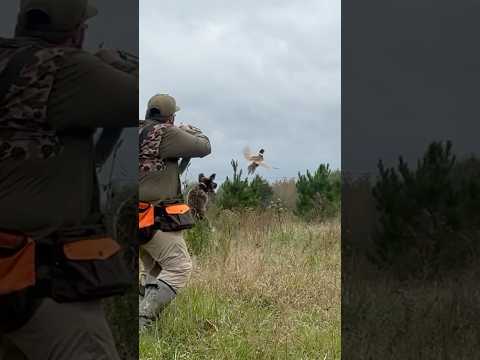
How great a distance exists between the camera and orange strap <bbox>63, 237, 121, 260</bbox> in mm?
2039

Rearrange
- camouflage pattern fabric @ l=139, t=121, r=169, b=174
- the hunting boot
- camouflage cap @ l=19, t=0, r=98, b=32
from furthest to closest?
the hunting boot
camouflage pattern fabric @ l=139, t=121, r=169, b=174
camouflage cap @ l=19, t=0, r=98, b=32

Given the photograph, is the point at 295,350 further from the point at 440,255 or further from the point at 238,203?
the point at 238,203

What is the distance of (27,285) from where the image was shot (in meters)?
2.01

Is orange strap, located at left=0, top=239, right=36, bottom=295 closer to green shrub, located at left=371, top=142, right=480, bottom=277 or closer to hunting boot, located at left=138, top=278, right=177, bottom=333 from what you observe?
green shrub, located at left=371, top=142, right=480, bottom=277

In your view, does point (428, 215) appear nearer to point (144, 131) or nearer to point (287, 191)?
point (144, 131)

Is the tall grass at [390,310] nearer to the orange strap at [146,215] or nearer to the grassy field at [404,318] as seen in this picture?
the grassy field at [404,318]

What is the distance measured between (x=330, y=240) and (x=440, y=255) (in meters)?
5.30

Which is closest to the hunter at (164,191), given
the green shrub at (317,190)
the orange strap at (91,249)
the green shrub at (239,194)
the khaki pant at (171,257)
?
the khaki pant at (171,257)

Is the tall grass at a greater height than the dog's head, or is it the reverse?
the dog's head

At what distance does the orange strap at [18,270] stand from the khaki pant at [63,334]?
3.7 inches

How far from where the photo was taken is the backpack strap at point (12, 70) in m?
2.00

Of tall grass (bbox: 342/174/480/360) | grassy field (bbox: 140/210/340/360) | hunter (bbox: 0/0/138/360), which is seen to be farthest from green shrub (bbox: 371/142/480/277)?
hunter (bbox: 0/0/138/360)

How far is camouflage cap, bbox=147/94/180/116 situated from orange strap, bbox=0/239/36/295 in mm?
3133

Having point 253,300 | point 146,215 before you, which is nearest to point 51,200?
point 146,215
